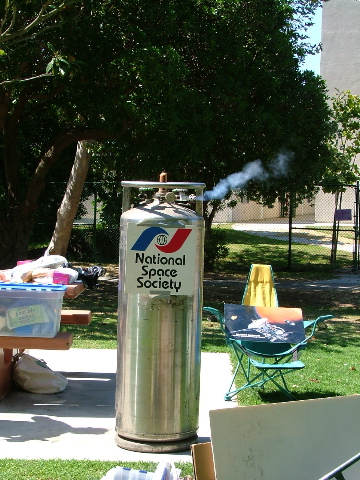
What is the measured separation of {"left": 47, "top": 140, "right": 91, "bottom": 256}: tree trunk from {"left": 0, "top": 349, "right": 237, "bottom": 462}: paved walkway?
7.80 m

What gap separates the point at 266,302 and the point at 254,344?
109 cm

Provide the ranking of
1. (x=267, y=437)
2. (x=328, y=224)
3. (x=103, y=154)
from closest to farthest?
(x=267, y=437) < (x=103, y=154) < (x=328, y=224)

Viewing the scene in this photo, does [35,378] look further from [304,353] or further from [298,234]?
[298,234]

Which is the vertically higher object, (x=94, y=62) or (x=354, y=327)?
(x=94, y=62)

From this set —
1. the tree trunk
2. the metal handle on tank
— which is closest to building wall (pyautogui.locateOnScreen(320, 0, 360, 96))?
the tree trunk

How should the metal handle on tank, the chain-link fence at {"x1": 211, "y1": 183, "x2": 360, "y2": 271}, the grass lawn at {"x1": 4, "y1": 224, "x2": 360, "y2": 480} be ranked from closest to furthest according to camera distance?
the grass lawn at {"x1": 4, "y1": 224, "x2": 360, "y2": 480}, the metal handle on tank, the chain-link fence at {"x1": 211, "y1": 183, "x2": 360, "y2": 271}

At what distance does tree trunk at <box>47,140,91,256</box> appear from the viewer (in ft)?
49.4

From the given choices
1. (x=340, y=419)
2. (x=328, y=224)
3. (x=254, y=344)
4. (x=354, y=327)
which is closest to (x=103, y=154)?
(x=354, y=327)

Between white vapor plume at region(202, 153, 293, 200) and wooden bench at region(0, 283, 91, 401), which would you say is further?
white vapor plume at region(202, 153, 293, 200)

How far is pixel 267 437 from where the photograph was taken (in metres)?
3.53

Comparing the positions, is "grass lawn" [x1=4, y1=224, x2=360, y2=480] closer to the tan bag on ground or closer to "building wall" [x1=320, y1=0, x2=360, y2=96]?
the tan bag on ground

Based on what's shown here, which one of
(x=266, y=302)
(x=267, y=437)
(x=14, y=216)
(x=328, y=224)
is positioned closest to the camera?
(x=267, y=437)

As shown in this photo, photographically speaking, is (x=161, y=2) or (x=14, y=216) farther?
(x=14, y=216)

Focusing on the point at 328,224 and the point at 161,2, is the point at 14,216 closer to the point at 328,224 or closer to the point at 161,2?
the point at 161,2
